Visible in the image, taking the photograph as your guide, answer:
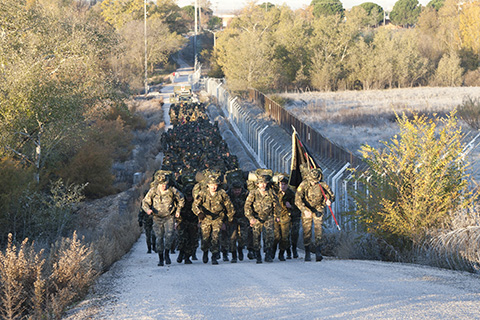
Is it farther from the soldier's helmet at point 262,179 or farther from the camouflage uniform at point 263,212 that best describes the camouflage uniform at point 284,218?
the soldier's helmet at point 262,179

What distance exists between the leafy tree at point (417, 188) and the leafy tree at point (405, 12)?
14082cm

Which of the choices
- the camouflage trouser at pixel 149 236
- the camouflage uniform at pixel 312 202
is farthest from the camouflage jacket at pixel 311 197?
the camouflage trouser at pixel 149 236

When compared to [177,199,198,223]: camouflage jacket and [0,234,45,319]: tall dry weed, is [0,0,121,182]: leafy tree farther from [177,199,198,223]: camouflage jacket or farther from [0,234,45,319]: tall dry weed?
[0,234,45,319]: tall dry weed

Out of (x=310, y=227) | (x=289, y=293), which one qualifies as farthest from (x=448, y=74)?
(x=289, y=293)

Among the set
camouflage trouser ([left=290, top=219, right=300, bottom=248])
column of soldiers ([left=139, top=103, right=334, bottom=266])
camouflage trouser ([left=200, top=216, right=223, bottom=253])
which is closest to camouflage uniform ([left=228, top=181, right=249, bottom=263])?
column of soldiers ([left=139, top=103, right=334, bottom=266])

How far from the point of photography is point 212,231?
11.0 m

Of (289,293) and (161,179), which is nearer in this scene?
(289,293)

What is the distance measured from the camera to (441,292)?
7285 millimetres

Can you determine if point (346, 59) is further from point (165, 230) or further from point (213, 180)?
point (165, 230)

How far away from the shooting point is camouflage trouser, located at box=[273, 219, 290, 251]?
1130 centimetres

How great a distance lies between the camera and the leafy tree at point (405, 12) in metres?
144

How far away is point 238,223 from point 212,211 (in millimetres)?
792

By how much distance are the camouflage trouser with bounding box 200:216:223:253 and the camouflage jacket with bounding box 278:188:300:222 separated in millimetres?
1185

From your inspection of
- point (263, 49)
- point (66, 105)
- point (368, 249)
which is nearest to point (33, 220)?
point (66, 105)
